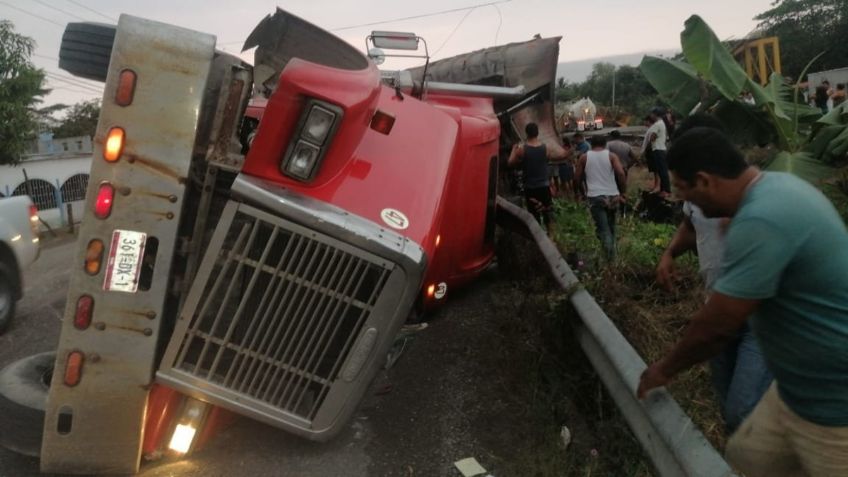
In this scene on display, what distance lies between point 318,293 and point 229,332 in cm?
43

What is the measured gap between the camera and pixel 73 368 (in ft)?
10.4

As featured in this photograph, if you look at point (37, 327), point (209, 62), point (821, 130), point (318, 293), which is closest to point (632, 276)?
point (821, 130)

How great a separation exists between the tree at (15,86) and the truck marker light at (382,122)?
19.3 metres

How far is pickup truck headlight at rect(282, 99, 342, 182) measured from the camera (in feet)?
10.7

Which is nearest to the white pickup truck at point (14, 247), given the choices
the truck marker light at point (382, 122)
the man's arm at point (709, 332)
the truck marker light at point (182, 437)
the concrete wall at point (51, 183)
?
the truck marker light at point (182, 437)

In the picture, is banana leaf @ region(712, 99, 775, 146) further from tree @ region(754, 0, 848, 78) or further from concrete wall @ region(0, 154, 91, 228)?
tree @ region(754, 0, 848, 78)

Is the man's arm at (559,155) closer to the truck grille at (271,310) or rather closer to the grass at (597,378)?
the grass at (597,378)

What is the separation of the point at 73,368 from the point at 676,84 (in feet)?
20.1

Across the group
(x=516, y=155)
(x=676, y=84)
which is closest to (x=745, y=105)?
(x=676, y=84)

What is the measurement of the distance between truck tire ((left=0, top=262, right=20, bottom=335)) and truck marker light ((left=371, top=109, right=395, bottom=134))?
515cm

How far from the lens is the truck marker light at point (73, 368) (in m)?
3.15

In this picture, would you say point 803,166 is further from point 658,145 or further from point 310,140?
point 310,140

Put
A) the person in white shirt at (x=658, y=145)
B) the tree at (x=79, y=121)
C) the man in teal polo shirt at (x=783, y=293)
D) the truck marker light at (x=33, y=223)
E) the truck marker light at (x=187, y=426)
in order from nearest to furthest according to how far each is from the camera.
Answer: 1. the man in teal polo shirt at (x=783, y=293)
2. the truck marker light at (x=187, y=426)
3. the truck marker light at (x=33, y=223)
4. the person in white shirt at (x=658, y=145)
5. the tree at (x=79, y=121)

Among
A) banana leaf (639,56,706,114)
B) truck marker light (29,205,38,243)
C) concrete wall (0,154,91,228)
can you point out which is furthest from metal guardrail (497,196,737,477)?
concrete wall (0,154,91,228)
